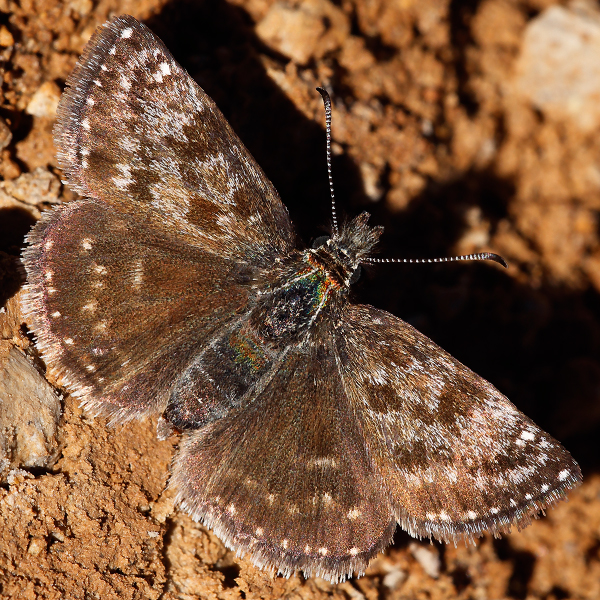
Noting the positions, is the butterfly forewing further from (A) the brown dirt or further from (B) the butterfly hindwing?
(A) the brown dirt

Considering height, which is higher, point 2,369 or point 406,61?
point 2,369

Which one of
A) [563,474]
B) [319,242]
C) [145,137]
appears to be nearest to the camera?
[563,474]

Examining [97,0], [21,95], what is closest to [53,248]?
[21,95]

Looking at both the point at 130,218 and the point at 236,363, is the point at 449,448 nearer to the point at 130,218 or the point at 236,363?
the point at 236,363

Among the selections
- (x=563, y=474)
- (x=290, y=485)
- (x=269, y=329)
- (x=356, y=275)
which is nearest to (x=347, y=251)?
(x=356, y=275)

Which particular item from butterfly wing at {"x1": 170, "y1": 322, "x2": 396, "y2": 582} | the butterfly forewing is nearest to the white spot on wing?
butterfly wing at {"x1": 170, "y1": 322, "x2": 396, "y2": 582}

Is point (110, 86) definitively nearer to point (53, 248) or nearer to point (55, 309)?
point (53, 248)
